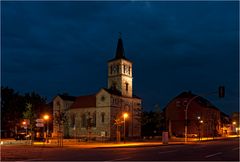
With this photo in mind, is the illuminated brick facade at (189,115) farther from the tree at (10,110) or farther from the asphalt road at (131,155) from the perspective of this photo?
the asphalt road at (131,155)

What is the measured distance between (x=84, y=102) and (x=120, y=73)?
12.0 m

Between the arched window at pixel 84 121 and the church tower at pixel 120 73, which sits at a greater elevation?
the church tower at pixel 120 73

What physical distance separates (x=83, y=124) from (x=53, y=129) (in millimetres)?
10894

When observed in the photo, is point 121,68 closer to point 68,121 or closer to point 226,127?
point 68,121

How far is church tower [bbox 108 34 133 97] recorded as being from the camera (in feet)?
273

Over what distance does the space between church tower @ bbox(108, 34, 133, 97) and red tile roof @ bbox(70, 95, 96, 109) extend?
553 cm

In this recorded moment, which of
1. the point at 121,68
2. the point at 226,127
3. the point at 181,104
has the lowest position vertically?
the point at 226,127

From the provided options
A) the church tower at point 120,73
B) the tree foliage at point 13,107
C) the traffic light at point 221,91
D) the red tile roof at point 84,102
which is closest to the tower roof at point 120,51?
the church tower at point 120,73

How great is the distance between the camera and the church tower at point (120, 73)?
83312mm

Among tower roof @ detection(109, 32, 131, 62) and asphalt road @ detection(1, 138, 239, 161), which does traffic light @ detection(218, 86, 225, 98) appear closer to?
asphalt road @ detection(1, 138, 239, 161)

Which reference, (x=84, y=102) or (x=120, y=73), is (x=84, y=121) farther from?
(x=120, y=73)

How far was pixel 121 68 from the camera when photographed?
83.5 meters

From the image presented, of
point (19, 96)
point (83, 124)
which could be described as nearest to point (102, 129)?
point (83, 124)

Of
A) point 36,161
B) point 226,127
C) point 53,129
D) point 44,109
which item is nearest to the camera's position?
point 36,161
